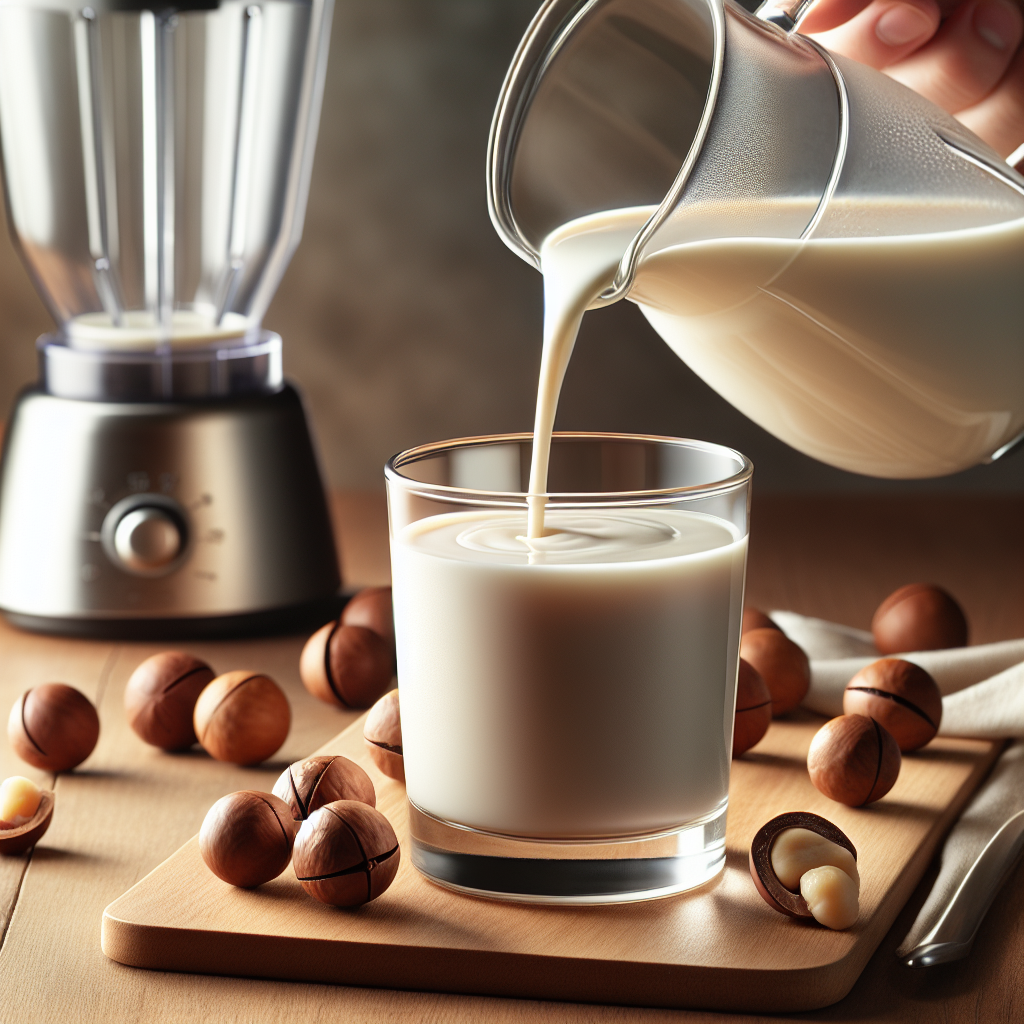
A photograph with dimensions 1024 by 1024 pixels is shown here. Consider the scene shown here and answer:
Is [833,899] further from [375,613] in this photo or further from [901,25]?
[901,25]

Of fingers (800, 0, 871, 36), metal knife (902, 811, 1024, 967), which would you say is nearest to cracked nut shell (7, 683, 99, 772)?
metal knife (902, 811, 1024, 967)

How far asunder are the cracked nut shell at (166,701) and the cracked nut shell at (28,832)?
0.44 feet

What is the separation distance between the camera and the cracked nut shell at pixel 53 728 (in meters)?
0.88

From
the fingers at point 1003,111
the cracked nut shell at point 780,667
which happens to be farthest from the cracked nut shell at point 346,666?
the fingers at point 1003,111

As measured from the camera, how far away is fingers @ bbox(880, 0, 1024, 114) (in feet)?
3.45

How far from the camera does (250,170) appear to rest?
52.2 inches

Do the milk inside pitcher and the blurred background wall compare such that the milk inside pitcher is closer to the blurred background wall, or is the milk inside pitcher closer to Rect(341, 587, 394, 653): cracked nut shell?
Rect(341, 587, 394, 653): cracked nut shell

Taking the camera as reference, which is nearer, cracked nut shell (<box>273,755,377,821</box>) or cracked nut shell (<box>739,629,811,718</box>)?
cracked nut shell (<box>273,755,377,821</box>)

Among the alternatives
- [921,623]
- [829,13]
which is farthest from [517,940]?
[829,13]

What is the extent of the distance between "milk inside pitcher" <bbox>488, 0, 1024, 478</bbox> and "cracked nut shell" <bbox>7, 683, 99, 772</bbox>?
1.28ft

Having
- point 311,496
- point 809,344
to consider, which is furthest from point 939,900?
point 311,496

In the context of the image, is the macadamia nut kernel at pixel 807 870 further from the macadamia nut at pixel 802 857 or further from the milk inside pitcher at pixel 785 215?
the milk inside pitcher at pixel 785 215

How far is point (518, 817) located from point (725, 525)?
0.17m

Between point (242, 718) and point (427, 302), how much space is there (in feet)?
3.32
